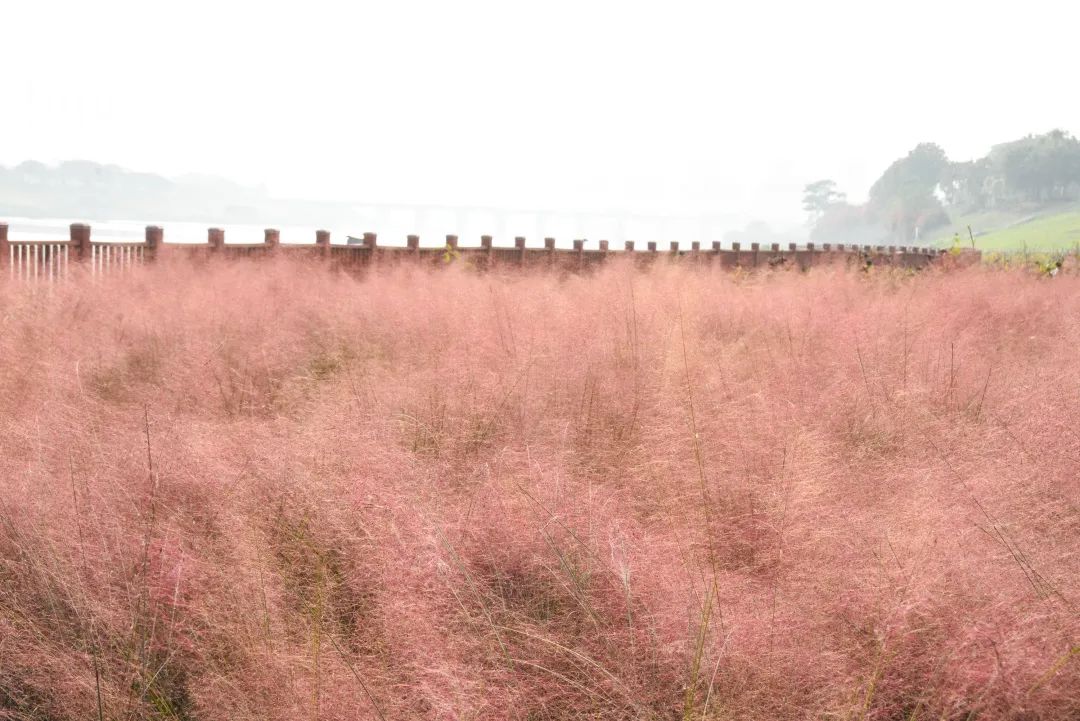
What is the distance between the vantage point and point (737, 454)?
13.3ft

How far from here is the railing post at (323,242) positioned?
1550 cm

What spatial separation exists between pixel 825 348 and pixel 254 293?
576 cm

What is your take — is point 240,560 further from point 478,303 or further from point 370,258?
point 370,258

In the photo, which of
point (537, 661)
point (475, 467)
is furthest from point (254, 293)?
point (537, 661)

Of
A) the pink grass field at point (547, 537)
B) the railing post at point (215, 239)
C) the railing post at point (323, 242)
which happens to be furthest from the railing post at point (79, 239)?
the pink grass field at point (547, 537)

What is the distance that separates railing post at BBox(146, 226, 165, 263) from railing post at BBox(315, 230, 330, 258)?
257cm

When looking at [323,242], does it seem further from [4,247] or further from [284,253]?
[4,247]

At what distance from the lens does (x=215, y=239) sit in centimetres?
1420

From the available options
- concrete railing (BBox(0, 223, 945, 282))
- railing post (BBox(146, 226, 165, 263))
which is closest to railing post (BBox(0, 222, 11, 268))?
concrete railing (BBox(0, 223, 945, 282))

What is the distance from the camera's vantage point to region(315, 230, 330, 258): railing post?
1550 centimetres

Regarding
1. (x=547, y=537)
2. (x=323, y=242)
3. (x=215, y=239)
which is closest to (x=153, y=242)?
(x=215, y=239)

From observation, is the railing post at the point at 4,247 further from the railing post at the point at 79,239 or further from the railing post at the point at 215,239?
the railing post at the point at 215,239

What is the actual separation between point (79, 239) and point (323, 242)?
13.0 feet

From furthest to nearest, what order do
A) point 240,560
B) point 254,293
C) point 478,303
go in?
point 254,293 → point 478,303 → point 240,560
